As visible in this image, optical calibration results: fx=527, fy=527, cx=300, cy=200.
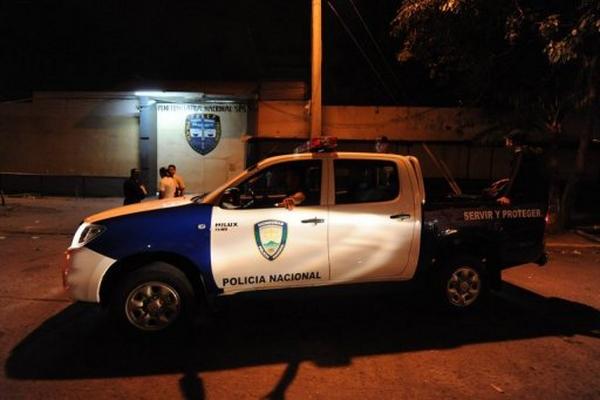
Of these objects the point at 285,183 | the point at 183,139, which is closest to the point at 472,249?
the point at 285,183

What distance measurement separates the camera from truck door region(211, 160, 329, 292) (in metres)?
5.06

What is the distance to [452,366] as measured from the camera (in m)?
4.56

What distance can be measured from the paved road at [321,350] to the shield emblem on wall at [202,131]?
1113 cm

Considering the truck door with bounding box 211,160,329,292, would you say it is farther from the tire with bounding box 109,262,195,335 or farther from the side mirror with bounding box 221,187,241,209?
the tire with bounding box 109,262,195,335

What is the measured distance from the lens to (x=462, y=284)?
233 inches

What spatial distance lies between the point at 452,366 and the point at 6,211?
45.9ft

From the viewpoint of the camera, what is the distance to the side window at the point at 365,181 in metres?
A: 5.46

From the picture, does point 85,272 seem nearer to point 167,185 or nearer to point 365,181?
point 365,181

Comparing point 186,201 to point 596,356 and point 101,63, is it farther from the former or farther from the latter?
point 101,63

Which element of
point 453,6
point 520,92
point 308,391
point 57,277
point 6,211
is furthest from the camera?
point 6,211

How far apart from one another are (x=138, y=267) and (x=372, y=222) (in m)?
2.36

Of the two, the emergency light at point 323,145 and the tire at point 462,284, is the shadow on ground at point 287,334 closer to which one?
the tire at point 462,284

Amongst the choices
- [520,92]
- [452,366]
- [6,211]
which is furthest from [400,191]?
[6,211]

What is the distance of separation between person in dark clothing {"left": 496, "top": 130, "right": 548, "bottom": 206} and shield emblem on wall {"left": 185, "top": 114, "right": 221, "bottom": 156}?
11860 mm
